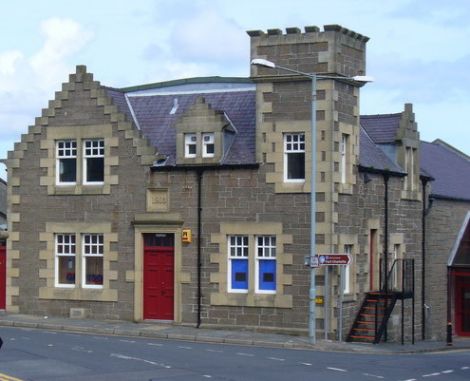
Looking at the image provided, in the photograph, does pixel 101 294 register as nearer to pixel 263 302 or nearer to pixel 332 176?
pixel 263 302

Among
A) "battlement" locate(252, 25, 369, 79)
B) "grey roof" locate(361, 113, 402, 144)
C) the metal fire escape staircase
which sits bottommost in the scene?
the metal fire escape staircase

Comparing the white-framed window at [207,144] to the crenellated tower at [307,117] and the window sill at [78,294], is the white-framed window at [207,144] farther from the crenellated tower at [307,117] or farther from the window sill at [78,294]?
the window sill at [78,294]

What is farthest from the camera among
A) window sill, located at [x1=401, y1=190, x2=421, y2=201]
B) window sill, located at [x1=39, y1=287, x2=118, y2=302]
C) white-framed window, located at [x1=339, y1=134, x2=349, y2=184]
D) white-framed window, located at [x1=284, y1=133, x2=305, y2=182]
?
window sill, located at [x1=401, y1=190, x2=421, y2=201]

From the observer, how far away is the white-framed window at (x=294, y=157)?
34281mm

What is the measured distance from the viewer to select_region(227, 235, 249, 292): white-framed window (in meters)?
35.1

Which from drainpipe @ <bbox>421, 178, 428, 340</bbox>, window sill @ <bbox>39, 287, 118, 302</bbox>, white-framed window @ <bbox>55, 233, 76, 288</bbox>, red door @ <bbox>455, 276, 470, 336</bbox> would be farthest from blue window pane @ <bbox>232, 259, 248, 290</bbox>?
red door @ <bbox>455, 276, 470, 336</bbox>

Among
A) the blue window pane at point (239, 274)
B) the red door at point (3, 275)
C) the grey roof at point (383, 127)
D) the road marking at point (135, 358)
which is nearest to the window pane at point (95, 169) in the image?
the red door at point (3, 275)

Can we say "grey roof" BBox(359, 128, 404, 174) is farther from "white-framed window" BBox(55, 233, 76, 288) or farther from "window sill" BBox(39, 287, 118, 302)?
"white-framed window" BBox(55, 233, 76, 288)

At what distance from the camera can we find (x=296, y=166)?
3444cm

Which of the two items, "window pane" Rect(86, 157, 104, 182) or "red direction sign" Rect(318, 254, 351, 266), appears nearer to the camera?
"red direction sign" Rect(318, 254, 351, 266)

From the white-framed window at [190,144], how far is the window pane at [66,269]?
5561mm

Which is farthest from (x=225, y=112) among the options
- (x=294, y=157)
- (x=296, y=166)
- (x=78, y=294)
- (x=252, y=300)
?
(x=78, y=294)

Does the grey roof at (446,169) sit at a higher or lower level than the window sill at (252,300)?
higher

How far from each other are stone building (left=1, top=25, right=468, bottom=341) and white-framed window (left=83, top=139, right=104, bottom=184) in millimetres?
48
